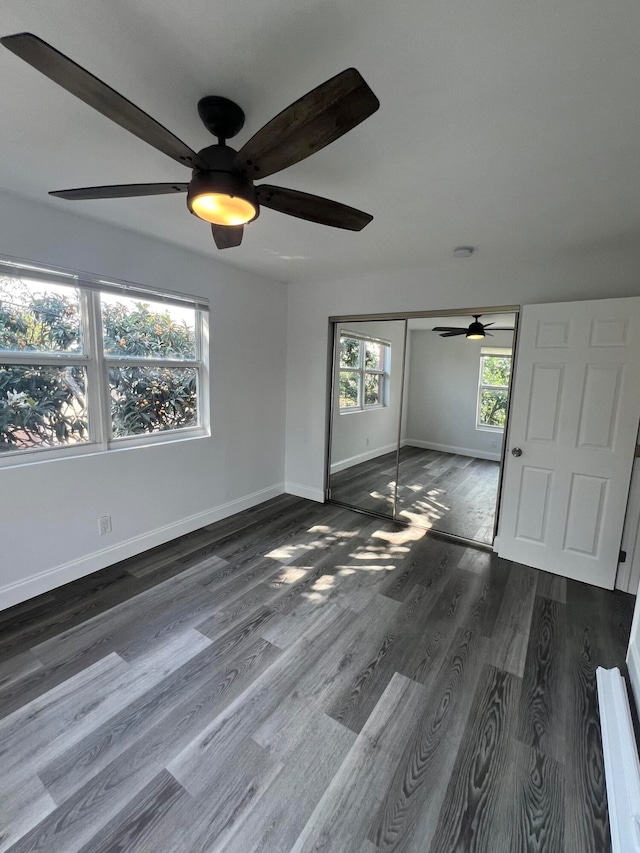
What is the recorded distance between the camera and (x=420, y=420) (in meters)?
4.52

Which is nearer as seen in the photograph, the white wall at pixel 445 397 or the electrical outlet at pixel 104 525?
the electrical outlet at pixel 104 525

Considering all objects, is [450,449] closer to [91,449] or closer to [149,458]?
[149,458]

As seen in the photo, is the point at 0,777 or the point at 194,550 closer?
the point at 0,777

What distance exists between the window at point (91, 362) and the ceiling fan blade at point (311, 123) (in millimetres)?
1809

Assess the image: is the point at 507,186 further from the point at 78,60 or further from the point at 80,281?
the point at 80,281

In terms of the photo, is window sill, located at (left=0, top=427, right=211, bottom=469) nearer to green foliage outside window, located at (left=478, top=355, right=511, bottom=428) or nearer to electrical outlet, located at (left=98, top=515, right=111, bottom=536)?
electrical outlet, located at (left=98, top=515, right=111, bottom=536)

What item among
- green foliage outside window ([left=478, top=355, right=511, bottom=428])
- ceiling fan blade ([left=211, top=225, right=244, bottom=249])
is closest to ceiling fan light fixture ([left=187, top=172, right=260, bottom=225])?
ceiling fan blade ([left=211, top=225, right=244, bottom=249])

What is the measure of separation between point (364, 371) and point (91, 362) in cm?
277

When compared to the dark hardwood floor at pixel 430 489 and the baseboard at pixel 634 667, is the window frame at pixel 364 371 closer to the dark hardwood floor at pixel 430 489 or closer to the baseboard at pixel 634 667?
the dark hardwood floor at pixel 430 489

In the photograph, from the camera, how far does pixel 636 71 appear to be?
1126 mm

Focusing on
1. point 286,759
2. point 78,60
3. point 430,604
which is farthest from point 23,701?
point 78,60

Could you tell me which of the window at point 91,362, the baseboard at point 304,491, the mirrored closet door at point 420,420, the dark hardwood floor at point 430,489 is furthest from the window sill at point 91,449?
the dark hardwood floor at point 430,489

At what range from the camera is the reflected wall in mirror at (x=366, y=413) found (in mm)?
4086

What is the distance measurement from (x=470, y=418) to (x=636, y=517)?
1836 millimetres
